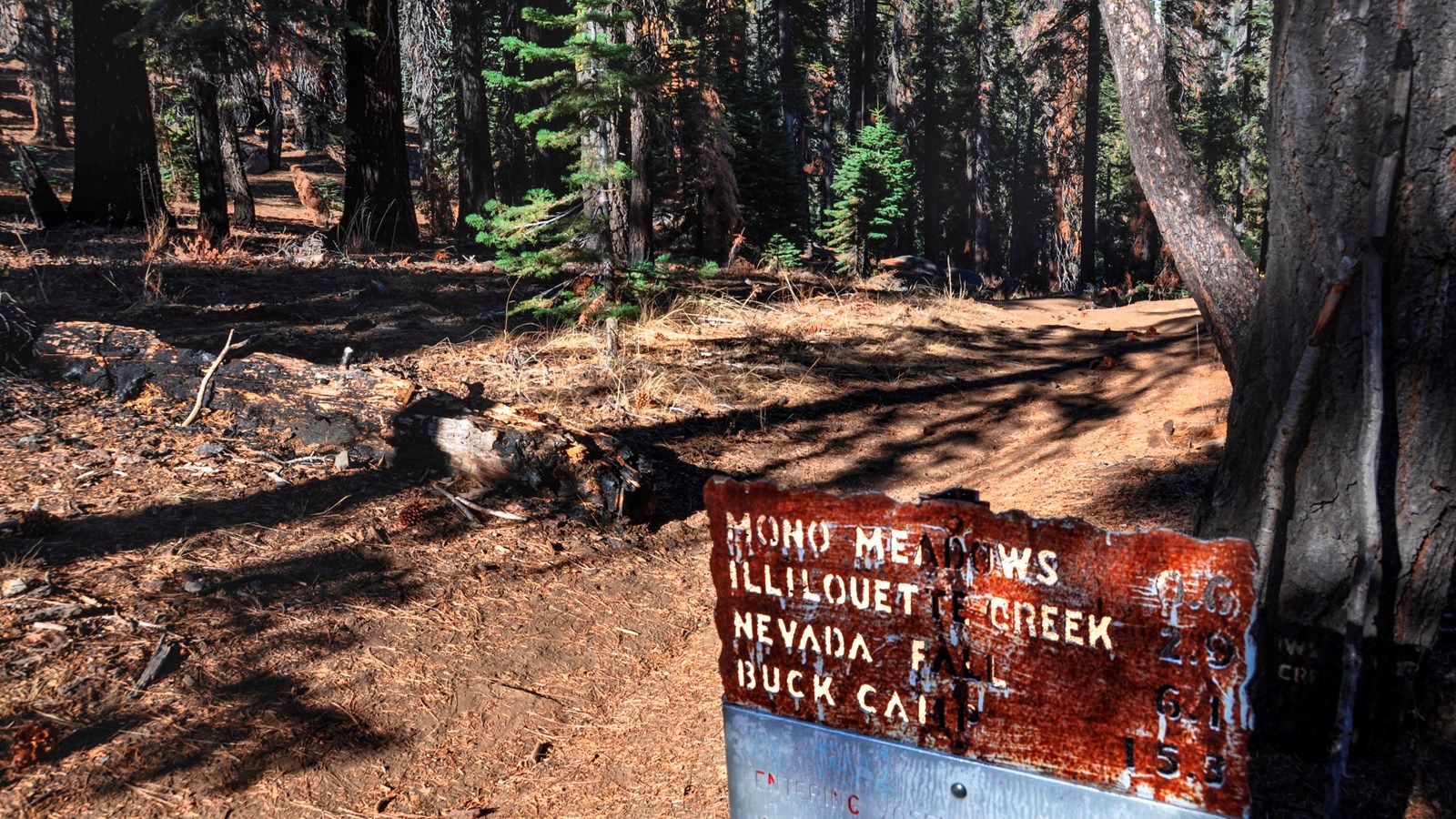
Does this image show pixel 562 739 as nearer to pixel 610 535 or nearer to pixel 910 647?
pixel 610 535

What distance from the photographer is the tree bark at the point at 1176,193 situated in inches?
160

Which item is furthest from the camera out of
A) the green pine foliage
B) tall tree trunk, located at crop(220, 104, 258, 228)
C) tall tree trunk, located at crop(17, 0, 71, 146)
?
tall tree trunk, located at crop(17, 0, 71, 146)

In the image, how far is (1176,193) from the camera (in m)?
4.31

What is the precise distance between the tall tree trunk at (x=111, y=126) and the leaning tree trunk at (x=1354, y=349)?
463 inches

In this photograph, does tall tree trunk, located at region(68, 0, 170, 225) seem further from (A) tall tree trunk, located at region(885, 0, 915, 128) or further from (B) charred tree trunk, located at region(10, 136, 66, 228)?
(A) tall tree trunk, located at region(885, 0, 915, 128)

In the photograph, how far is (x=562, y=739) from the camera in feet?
13.7

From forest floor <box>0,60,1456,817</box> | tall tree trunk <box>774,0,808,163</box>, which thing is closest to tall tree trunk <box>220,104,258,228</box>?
forest floor <box>0,60,1456,817</box>

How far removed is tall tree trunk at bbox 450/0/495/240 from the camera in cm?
1858

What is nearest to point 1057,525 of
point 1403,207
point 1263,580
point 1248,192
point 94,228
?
point 1263,580

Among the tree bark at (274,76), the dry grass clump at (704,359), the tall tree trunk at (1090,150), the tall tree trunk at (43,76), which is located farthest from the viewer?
the tall tree trunk at (43,76)

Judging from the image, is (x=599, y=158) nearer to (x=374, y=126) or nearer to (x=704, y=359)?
(x=704, y=359)

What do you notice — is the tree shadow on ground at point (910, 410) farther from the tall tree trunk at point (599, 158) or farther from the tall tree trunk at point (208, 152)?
the tall tree trunk at point (208, 152)

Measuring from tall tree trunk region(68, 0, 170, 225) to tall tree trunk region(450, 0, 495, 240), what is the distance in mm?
6709

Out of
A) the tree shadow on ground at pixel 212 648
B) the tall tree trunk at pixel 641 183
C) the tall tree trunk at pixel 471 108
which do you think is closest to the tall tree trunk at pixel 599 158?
the tree shadow on ground at pixel 212 648
